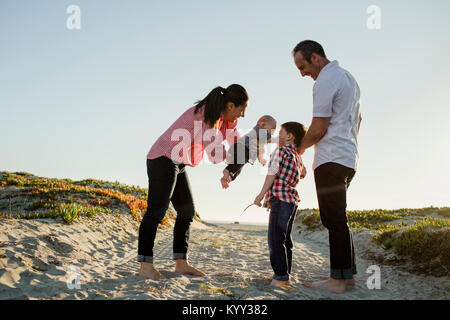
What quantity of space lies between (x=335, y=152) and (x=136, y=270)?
3.59m

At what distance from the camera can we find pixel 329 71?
3762 millimetres

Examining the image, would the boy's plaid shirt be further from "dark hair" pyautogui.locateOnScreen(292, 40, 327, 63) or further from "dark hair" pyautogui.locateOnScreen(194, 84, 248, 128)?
"dark hair" pyautogui.locateOnScreen(292, 40, 327, 63)

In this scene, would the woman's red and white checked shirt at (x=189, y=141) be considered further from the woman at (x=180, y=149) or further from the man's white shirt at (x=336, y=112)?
the man's white shirt at (x=336, y=112)

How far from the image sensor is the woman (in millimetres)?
3973

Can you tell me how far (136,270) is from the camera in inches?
196

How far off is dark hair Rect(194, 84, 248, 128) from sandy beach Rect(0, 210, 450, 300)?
2156mm

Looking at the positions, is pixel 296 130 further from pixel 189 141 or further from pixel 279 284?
pixel 279 284

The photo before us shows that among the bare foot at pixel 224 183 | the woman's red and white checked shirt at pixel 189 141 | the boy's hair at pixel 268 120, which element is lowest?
the bare foot at pixel 224 183

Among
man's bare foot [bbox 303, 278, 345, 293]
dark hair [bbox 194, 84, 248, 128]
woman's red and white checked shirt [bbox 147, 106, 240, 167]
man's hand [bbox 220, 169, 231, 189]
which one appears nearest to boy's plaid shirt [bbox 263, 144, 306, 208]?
man's hand [bbox 220, 169, 231, 189]

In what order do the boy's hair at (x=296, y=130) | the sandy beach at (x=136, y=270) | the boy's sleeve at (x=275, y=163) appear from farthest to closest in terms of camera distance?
the boy's hair at (x=296, y=130)
the boy's sleeve at (x=275, y=163)
the sandy beach at (x=136, y=270)

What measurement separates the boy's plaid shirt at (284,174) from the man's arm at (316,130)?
0.37 m

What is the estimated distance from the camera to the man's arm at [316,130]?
3.70 m
